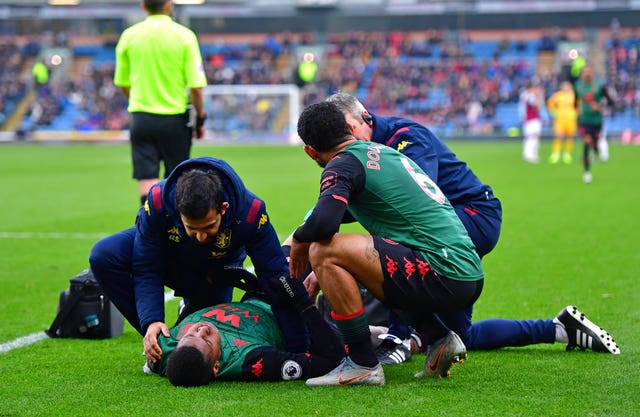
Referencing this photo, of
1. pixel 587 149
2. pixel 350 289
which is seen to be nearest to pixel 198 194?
pixel 350 289

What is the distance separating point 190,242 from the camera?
187 inches

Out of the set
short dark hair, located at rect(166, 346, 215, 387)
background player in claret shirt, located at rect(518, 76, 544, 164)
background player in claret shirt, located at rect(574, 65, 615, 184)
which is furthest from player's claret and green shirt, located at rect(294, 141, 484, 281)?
background player in claret shirt, located at rect(518, 76, 544, 164)

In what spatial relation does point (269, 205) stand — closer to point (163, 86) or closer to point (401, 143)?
point (163, 86)

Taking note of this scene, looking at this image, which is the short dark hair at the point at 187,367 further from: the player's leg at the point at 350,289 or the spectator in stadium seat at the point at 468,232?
the spectator in stadium seat at the point at 468,232

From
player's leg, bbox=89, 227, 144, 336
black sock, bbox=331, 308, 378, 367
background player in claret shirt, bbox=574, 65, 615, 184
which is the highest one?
player's leg, bbox=89, 227, 144, 336

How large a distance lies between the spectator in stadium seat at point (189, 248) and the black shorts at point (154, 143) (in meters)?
3.33

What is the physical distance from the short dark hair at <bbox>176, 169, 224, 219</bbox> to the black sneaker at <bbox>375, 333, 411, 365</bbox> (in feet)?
4.66

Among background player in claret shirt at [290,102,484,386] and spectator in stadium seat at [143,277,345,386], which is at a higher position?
→ background player in claret shirt at [290,102,484,386]

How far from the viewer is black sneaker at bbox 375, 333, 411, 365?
17.1 ft

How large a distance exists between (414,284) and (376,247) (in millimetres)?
256

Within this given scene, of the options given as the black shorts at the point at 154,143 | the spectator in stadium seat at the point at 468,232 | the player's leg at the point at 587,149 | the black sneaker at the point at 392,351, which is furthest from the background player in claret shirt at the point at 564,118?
the black sneaker at the point at 392,351

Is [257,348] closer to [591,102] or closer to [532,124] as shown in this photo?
[591,102]

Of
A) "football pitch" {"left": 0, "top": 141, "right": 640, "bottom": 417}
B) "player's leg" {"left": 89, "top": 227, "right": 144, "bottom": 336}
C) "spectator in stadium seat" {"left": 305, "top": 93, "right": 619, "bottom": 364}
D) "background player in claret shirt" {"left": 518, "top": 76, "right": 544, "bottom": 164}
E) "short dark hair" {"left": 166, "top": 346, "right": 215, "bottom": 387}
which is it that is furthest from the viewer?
"background player in claret shirt" {"left": 518, "top": 76, "right": 544, "bottom": 164}

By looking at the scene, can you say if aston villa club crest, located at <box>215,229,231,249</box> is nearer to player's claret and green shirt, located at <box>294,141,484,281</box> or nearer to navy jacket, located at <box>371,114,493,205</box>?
player's claret and green shirt, located at <box>294,141,484,281</box>
